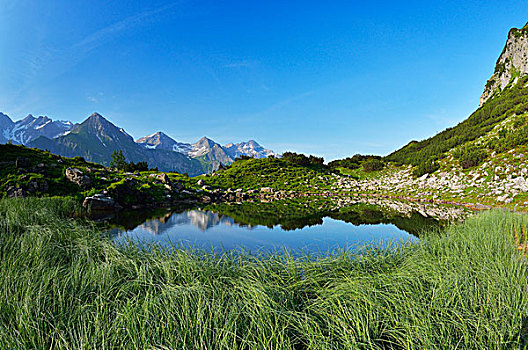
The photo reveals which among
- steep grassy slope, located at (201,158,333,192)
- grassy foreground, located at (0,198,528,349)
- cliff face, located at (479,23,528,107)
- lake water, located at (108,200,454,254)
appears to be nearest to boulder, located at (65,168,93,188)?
lake water, located at (108,200,454,254)

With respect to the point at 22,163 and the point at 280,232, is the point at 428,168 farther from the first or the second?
the point at 22,163

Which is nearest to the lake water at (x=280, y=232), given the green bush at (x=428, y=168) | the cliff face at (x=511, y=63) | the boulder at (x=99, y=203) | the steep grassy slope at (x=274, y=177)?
the boulder at (x=99, y=203)

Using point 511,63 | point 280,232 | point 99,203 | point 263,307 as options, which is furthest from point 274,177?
point 511,63

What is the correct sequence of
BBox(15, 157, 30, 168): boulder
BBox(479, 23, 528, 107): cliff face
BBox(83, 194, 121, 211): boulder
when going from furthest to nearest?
BBox(479, 23, 528, 107): cliff face < BBox(15, 157, 30, 168): boulder < BBox(83, 194, 121, 211): boulder

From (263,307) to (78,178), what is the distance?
29.5m

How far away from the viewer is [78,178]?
2522 centimetres

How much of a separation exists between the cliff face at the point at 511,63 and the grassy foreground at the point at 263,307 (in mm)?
71394

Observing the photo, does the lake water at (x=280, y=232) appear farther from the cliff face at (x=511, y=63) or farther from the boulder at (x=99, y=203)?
the cliff face at (x=511, y=63)

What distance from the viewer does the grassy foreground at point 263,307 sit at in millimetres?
3164

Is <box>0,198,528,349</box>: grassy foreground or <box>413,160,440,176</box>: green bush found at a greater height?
<box>413,160,440,176</box>: green bush

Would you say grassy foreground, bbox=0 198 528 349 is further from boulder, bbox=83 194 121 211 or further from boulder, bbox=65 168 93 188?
boulder, bbox=65 168 93 188

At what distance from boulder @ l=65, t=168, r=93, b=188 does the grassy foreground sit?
74.4ft

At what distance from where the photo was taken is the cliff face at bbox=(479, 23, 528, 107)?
2000 inches

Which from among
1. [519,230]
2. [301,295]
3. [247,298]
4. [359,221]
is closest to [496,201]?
[359,221]
